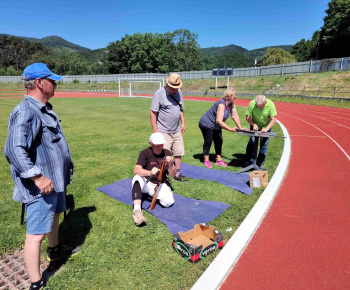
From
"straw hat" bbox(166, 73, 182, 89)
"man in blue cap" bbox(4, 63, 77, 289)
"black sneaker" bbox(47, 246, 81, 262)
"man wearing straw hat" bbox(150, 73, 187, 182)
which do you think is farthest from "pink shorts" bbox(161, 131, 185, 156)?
"man in blue cap" bbox(4, 63, 77, 289)

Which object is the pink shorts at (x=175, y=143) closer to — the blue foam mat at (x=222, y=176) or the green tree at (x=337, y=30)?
the blue foam mat at (x=222, y=176)

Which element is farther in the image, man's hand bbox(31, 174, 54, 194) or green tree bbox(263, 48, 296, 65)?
green tree bbox(263, 48, 296, 65)

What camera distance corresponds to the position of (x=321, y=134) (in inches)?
425

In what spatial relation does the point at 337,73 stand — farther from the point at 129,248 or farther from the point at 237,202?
the point at 129,248

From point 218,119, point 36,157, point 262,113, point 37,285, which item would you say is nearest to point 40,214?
point 36,157

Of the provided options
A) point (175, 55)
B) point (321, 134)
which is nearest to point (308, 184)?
point (321, 134)

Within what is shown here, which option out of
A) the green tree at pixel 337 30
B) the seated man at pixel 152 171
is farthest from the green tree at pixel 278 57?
the seated man at pixel 152 171

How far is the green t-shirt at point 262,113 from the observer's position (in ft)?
19.3

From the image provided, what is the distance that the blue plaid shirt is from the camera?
6.93 feet

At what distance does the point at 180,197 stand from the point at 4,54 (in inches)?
5199

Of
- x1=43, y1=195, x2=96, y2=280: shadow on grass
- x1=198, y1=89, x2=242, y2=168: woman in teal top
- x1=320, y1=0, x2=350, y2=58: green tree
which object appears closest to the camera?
x1=43, y1=195, x2=96, y2=280: shadow on grass

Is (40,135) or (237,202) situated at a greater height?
(40,135)

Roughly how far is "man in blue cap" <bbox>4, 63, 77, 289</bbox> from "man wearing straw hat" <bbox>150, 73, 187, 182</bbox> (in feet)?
8.21

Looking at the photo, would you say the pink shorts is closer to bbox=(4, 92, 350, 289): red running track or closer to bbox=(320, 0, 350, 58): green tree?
bbox=(4, 92, 350, 289): red running track
